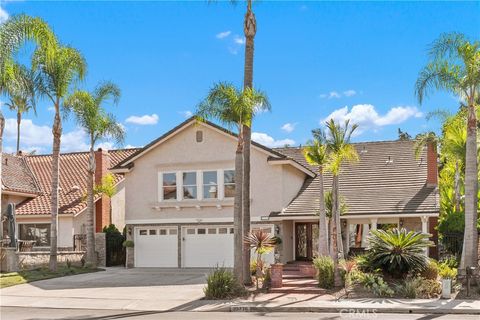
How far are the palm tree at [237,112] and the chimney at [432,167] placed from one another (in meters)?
10.9

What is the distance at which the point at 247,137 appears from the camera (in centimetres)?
2262

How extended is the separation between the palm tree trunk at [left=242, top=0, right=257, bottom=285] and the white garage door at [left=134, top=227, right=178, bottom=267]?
1037 cm

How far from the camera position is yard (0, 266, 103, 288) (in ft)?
84.5

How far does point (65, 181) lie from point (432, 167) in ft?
69.4

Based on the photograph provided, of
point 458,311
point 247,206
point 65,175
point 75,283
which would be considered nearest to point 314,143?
point 247,206

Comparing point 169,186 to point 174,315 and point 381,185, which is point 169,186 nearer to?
point 381,185

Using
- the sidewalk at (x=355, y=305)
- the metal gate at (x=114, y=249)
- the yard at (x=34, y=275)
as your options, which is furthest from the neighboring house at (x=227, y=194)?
the sidewalk at (x=355, y=305)

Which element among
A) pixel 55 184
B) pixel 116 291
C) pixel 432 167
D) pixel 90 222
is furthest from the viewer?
pixel 90 222

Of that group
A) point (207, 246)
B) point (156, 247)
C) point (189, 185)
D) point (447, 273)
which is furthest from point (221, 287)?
point (156, 247)

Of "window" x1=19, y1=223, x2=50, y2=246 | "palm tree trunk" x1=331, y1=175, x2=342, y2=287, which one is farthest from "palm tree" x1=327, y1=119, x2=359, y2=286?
"window" x1=19, y1=223, x2=50, y2=246

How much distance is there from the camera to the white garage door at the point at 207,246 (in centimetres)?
3114

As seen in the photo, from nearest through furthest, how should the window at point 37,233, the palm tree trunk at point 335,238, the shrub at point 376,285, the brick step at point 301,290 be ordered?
the shrub at point 376,285 < the palm tree trunk at point 335,238 < the brick step at point 301,290 < the window at point 37,233

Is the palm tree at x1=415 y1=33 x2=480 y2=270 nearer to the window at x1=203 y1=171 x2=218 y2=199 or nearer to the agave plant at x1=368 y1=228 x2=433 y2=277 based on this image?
the agave plant at x1=368 y1=228 x2=433 y2=277

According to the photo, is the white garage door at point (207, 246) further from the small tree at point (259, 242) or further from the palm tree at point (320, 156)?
the small tree at point (259, 242)
